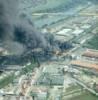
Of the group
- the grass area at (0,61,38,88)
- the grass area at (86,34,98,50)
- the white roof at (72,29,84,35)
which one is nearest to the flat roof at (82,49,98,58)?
the grass area at (86,34,98,50)

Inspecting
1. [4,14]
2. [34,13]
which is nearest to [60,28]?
[34,13]

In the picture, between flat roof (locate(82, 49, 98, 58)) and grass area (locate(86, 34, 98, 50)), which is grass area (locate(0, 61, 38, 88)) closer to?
flat roof (locate(82, 49, 98, 58))

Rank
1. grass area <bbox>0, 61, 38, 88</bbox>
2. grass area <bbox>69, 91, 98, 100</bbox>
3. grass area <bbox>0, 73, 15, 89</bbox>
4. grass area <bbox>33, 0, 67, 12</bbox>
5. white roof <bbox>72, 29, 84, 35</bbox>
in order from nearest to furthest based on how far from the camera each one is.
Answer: grass area <bbox>69, 91, 98, 100</bbox>
grass area <bbox>0, 73, 15, 89</bbox>
grass area <bbox>0, 61, 38, 88</bbox>
white roof <bbox>72, 29, 84, 35</bbox>
grass area <bbox>33, 0, 67, 12</bbox>

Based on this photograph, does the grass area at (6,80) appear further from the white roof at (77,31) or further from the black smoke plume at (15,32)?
the white roof at (77,31)

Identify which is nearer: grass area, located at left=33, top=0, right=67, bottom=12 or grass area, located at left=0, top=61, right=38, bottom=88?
grass area, located at left=0, top=61, right=38, bottom=88

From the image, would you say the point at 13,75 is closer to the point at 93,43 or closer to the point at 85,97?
the point at 85,97

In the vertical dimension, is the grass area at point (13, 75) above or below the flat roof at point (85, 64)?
below

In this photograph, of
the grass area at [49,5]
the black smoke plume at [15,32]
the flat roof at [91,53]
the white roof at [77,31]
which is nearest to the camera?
the black smoke plume at [15,32]

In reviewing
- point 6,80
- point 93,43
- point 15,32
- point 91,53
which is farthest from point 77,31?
point 6,80

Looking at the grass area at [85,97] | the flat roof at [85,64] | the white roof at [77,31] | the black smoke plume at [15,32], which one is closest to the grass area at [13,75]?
the black smoke plume at [15,32]

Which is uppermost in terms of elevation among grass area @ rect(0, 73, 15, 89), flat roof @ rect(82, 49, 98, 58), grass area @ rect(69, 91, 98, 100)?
flat roof @ rect(82, 49, 98, 58)

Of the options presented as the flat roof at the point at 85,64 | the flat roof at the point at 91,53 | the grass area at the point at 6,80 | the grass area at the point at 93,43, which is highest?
the grass area at the point at 93,43

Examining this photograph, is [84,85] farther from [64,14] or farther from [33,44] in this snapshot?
[64,14]
